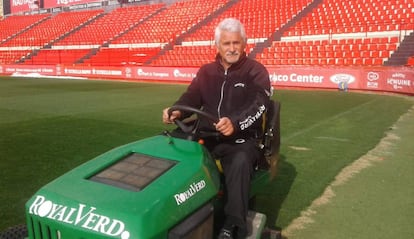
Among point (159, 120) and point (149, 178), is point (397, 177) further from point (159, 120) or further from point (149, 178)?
point (159, 120)

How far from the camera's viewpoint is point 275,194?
12.4ft

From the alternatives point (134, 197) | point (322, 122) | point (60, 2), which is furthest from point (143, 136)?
point (60, 2)

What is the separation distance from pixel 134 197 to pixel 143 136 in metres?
4.58

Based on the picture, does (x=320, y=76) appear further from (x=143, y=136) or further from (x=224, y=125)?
(x=224, y=125)

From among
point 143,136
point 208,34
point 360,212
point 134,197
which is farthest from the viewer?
point 208,34

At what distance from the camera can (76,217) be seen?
1666 millimetres

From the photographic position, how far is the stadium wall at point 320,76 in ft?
41.4

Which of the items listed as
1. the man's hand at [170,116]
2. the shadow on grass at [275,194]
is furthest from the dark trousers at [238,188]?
the shadow on grass at [275,194]

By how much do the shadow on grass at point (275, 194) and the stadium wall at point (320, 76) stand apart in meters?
9.58

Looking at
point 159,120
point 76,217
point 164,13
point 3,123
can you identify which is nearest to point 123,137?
point 159,120

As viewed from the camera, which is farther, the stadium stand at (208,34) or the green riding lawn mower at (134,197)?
the stadium stand at (208,34)

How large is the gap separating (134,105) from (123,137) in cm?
408

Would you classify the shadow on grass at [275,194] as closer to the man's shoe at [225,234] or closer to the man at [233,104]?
the man at [233,104]

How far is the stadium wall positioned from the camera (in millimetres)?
12613
